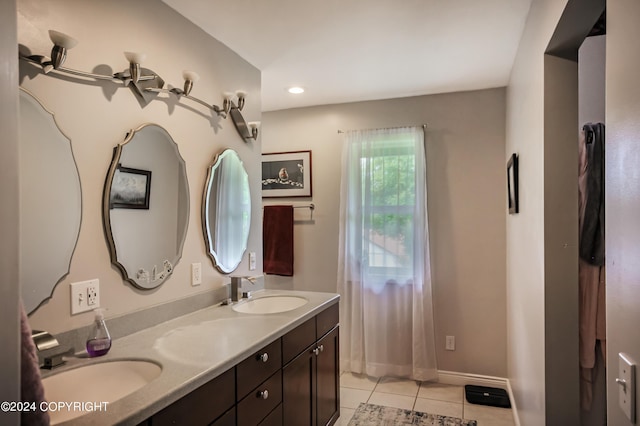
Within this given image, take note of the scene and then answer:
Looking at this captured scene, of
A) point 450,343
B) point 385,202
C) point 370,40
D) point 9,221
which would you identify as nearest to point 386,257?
point 385,202

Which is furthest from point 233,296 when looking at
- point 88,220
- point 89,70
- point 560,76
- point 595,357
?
point 560,76

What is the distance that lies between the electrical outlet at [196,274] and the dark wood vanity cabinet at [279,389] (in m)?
0.61

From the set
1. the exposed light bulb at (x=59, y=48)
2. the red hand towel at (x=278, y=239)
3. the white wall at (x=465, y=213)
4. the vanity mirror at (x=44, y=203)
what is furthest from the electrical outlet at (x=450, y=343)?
the exposed light bulb at (x=59, y=48)

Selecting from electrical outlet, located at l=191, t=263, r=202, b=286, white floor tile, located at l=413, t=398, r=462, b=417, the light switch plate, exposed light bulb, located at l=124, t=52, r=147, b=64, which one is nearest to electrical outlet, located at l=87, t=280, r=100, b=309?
electrical outlet, located at l=191, t=263, r=202, b=286

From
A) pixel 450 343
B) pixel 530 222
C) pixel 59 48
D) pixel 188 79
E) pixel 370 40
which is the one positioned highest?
pixel 370 40

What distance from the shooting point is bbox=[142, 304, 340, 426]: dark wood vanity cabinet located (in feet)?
4.29

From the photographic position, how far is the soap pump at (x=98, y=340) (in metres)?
1.42

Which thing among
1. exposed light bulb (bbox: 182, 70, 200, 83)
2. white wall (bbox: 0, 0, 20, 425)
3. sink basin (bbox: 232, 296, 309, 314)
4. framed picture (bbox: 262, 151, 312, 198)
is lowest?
sink basin (bbox: 232, 296, 309, 314)

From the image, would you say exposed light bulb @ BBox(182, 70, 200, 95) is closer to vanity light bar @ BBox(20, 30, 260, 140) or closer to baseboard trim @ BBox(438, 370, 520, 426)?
vanity light bar @ BBox(20, 30, 260, 140)

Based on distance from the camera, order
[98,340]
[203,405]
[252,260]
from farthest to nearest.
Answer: [252,260] < [98,340] < [203,405]

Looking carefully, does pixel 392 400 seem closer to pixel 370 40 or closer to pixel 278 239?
pixel 278 239

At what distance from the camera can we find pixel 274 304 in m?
2.58

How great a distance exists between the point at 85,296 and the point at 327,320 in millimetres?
1407

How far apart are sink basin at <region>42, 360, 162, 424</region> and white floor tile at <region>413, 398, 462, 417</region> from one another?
7.33ft
